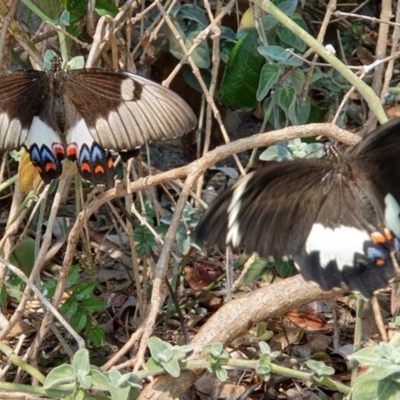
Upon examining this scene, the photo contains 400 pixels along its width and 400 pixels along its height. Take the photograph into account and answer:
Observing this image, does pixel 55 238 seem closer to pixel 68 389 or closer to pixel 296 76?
pixel 296 76

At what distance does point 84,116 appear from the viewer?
6.82 ft

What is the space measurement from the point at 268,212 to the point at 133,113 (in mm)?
481

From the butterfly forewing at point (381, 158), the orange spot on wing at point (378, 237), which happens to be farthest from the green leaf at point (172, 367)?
the butterfly forewing at point (381, 158)

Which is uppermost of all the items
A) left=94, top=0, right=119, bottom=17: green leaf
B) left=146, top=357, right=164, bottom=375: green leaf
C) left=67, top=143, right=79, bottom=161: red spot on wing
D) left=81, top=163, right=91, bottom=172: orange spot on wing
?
left=94, top=0, right=119, bottom=17: green leaf

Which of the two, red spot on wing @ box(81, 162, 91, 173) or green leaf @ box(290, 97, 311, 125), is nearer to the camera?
red spot on wing @ box(81, 162, 91, 173)

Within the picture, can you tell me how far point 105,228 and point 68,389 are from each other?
4.14 feet

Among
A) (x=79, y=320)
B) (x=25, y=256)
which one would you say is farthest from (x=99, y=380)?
(x=25, y=256)

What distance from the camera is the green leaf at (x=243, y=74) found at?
2713 mm

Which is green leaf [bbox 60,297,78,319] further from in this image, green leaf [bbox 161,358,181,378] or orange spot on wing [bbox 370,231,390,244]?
orange spot on wing [bbox 370,231,390,244]

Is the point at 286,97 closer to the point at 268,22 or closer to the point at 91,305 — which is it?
the point at 268,22

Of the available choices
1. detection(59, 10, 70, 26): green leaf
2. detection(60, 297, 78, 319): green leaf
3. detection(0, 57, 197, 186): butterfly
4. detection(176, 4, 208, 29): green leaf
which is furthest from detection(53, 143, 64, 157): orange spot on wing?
detection(176, 4, 208, 29): green leaf

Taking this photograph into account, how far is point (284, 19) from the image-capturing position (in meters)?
1.85

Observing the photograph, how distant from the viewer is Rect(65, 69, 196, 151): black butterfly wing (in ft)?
6.56

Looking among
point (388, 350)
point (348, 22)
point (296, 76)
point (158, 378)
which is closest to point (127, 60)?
point (296, 76)
